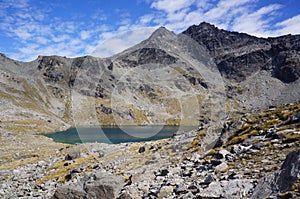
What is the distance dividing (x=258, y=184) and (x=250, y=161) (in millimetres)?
4705

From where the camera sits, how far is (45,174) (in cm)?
3928

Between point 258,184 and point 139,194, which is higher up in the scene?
point 258,184

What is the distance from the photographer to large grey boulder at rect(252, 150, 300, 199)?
10.5m

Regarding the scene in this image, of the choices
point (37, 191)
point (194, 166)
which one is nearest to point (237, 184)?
point (194, 166)

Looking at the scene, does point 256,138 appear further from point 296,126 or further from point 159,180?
point 159,180

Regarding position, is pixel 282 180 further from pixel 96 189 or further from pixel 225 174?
pixel 96 189

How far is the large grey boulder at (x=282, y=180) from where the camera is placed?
10505 mm

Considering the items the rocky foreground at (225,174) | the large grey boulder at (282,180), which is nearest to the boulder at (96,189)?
the rocky foreground at (225,174)

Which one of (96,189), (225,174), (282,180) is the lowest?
(96,189)

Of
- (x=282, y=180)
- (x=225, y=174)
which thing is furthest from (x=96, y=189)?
(x=282, y=180)

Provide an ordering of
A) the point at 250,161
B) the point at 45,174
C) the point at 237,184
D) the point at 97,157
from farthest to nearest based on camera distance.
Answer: the point at 97,157, the point at 45,174, the point at 250,161, the point at 237,184

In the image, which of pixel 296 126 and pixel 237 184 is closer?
pixel 237 184

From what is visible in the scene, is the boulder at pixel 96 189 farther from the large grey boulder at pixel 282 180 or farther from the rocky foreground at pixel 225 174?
the large grey boulder at pixel 282 180

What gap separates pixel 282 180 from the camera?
10969mm
